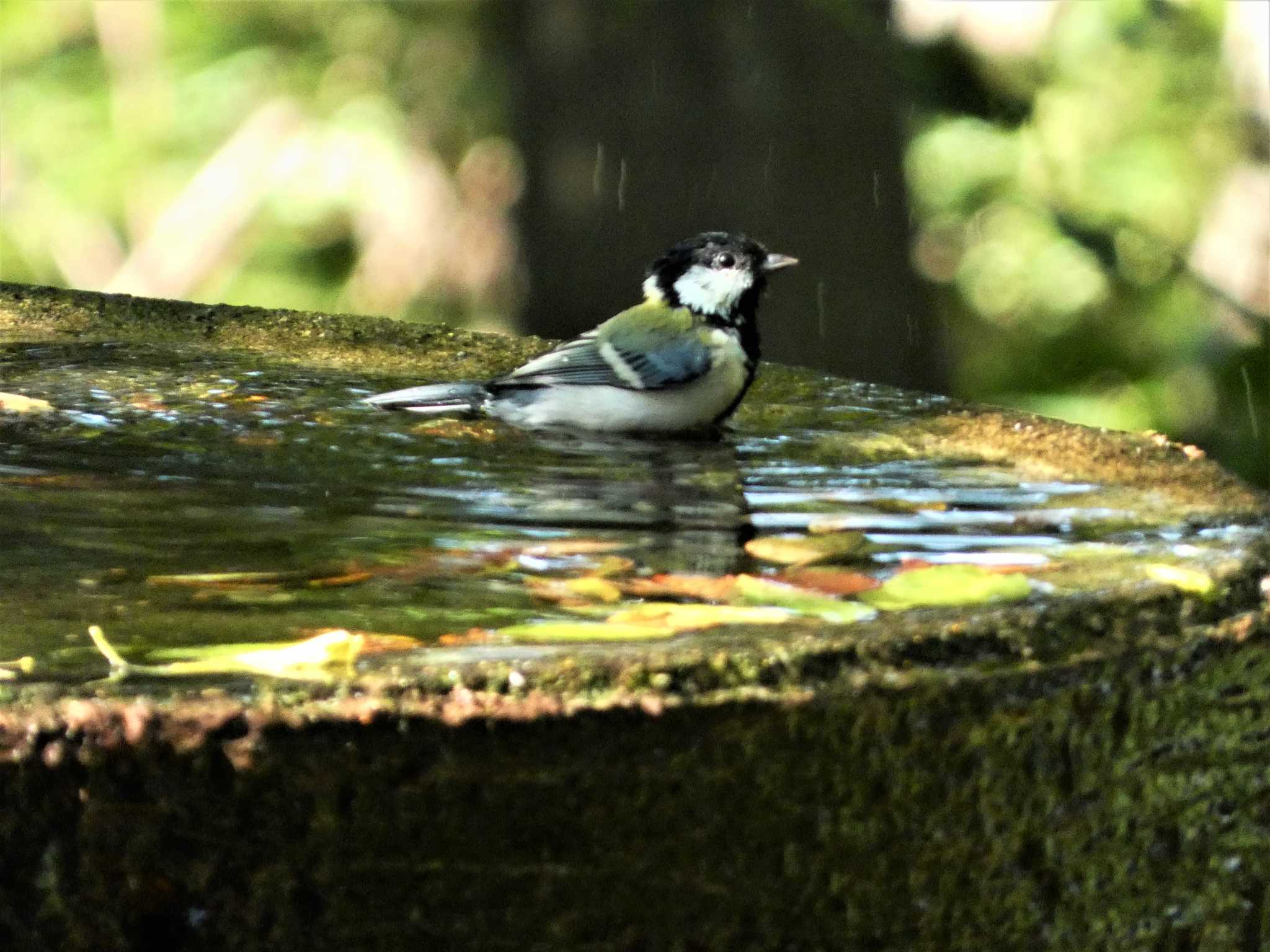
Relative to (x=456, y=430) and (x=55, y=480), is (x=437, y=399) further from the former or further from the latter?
(x=55, y=480)

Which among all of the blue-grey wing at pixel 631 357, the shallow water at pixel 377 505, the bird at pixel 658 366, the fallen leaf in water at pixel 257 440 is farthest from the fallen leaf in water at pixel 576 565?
the blue-grey wing at pixel 631 357

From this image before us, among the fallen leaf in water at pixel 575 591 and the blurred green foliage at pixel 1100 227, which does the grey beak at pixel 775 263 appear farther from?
the fallen leaf in water at pixel 575 591

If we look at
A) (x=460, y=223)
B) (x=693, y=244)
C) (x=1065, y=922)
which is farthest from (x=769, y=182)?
(x=1065, y=922)

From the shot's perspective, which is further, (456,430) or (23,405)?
(456,430)

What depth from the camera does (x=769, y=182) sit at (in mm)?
5426

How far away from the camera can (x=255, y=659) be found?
133 centimetres

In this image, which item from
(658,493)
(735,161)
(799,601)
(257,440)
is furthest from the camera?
(735,161)

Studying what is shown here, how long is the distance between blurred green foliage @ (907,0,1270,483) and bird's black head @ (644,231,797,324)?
63 cm

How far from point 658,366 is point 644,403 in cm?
20

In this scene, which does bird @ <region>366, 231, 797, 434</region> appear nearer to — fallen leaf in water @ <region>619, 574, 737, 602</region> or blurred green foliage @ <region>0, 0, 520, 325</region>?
fallen leaf in water @ <region>619, 574, 737, 602</region>

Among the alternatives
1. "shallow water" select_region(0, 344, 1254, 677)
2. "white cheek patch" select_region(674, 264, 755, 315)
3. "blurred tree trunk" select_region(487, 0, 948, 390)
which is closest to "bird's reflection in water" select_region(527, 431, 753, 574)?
"shallow water" select_region(0, 344, 1254, 677)

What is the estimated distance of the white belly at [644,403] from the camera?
121 inches

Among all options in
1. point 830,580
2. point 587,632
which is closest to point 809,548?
point 830,580

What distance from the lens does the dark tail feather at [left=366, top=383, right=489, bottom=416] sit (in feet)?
9.66
